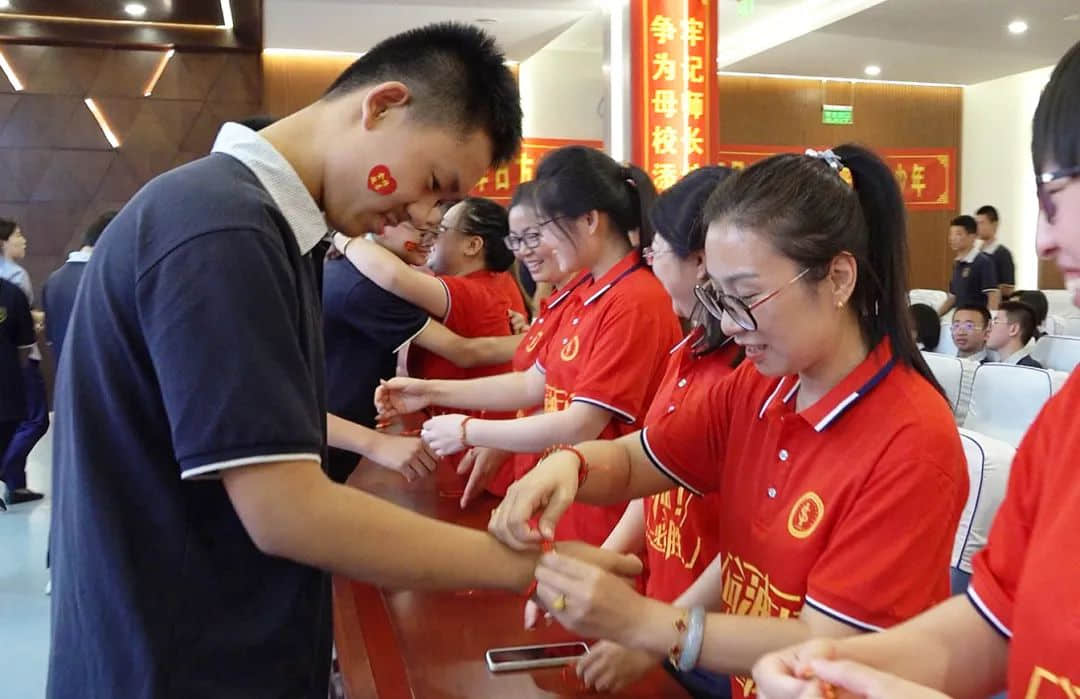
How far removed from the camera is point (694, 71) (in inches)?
198

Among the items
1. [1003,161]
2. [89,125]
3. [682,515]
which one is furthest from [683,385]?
[1003,161]

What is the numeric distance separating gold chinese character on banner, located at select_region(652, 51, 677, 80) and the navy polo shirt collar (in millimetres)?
4363

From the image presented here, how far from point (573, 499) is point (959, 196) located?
9725mm

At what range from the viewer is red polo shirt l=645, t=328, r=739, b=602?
1354 millimetres

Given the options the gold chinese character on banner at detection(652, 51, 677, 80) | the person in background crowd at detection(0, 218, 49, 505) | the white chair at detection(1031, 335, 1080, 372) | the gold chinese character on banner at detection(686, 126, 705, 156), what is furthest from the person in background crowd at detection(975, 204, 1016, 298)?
the person in background crowd at detection(0, 218, 49, 505)

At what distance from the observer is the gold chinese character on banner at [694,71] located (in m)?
5.02

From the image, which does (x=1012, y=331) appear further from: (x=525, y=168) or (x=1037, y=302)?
(x=525, y=168)

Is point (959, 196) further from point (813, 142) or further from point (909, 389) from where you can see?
point (909, 389)

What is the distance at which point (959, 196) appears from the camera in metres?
9.70

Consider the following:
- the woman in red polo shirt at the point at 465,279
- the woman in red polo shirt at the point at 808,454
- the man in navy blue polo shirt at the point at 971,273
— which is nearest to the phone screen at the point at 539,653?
the woman in red polo shirt at the point at 808,454

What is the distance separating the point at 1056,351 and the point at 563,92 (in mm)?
4777

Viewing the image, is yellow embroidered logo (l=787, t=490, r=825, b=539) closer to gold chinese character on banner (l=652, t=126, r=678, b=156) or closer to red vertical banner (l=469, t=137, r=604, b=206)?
gold chinese character on banner (l=652, t=126, r=678, b=156)

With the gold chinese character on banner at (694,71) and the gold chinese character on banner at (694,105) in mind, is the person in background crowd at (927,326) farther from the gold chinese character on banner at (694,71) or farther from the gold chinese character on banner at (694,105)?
the gold chinese character on banner at (694,71)

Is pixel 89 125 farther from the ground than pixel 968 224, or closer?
farther from the ground
